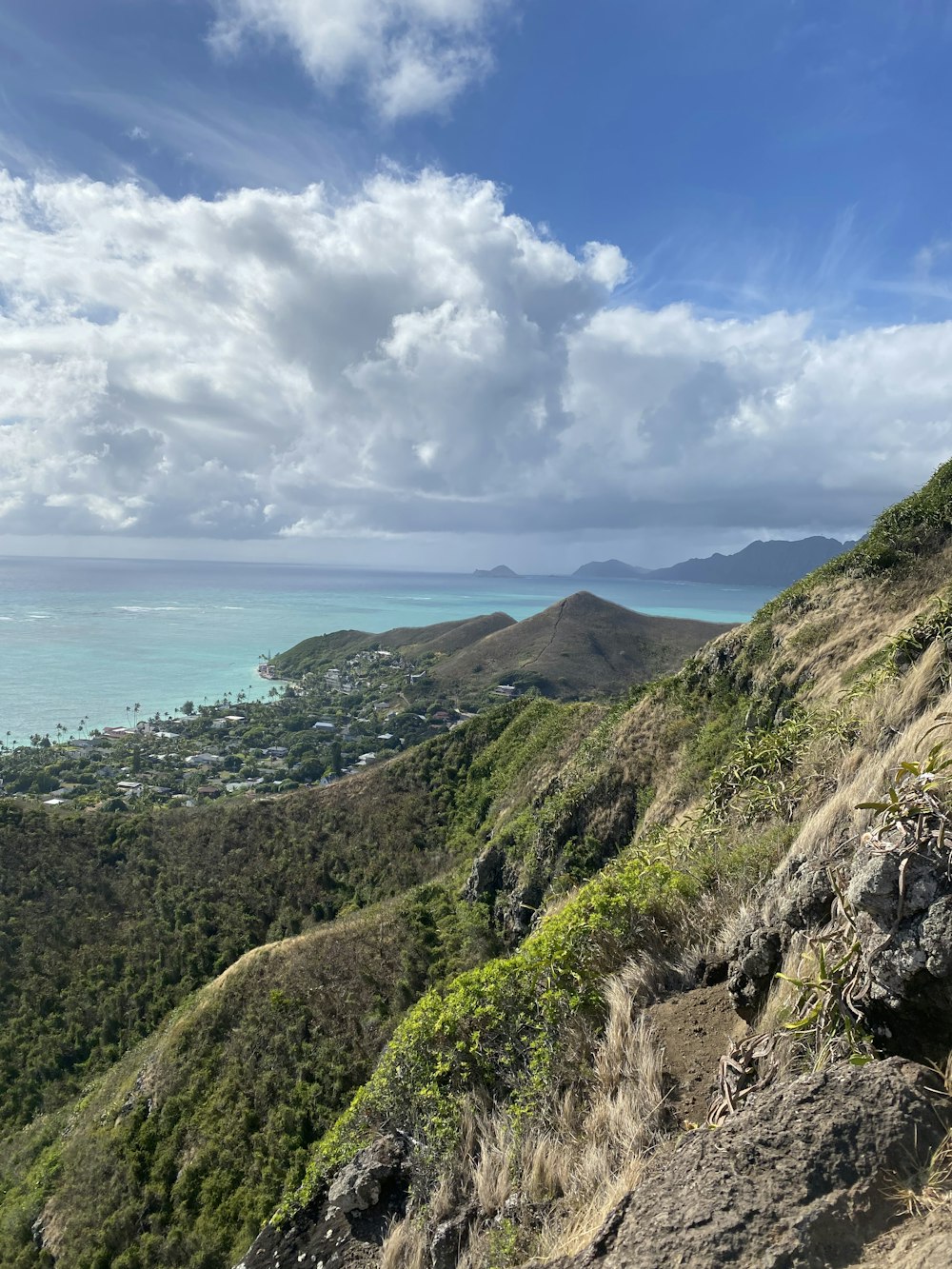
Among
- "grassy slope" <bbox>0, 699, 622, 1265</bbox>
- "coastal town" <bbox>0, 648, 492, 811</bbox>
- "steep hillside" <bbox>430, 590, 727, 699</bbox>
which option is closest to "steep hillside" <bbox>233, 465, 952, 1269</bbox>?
"grassy slope" <bbox>0, 699, 622, 1265</bbox>

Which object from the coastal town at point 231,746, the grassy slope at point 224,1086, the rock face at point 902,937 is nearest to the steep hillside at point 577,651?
the coastal town at point 231,746

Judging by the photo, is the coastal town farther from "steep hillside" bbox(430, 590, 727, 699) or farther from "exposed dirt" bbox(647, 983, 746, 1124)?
"exposed dirt" bbox(647, 983, 746, 1124)

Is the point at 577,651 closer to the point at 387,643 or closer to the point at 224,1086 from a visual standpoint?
the point at 387,643

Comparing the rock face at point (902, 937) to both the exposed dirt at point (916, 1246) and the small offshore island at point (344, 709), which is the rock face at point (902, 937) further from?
the small offshore island at point (344, 709)

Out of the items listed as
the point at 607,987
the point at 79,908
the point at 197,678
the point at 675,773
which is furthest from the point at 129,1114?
the point at 197,678

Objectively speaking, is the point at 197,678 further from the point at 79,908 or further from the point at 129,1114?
the point at 129,1114

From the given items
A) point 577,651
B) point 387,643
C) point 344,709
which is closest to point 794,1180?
point 577,651

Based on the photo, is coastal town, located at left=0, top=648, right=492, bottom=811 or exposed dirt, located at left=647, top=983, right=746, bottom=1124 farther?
coastal town, located at left=0, top=648, right=492, bottom=811
